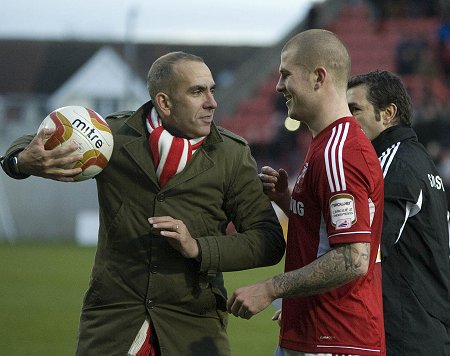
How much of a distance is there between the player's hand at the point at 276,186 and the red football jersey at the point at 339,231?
2.55ft

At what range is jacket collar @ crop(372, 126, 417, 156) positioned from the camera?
5.11m

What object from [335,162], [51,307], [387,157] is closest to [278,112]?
[51,307]

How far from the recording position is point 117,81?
172ft

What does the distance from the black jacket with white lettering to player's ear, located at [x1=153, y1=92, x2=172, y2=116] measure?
1.09 m

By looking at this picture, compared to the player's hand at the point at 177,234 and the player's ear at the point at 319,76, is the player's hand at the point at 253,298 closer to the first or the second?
the player's hand at the point at 177,234

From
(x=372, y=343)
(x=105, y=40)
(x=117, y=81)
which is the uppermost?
(x=105, y=40)

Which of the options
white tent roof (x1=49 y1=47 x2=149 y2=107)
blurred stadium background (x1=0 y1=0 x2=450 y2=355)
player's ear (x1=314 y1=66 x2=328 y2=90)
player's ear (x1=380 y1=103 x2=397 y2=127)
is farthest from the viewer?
white tent roof (x1=49 y1=47 x2=149 y2=107)

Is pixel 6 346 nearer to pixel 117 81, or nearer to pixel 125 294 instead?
pixel 125 294

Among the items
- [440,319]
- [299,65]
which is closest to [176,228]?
[299,65]

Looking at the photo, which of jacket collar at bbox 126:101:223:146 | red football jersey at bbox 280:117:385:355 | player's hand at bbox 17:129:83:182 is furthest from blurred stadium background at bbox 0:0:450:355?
red football jersey at bbox 280:117:385:355

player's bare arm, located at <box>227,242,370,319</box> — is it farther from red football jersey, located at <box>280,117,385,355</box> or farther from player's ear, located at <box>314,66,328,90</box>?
player's ear, located at <box>314,66,328,90</box>

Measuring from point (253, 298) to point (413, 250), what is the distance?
1168 millimetres

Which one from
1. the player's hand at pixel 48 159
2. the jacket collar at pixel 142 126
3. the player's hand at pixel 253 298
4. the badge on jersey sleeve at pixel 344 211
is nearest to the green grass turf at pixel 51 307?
the jacket collar at pixel 142 126

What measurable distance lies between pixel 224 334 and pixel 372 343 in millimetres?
1108
